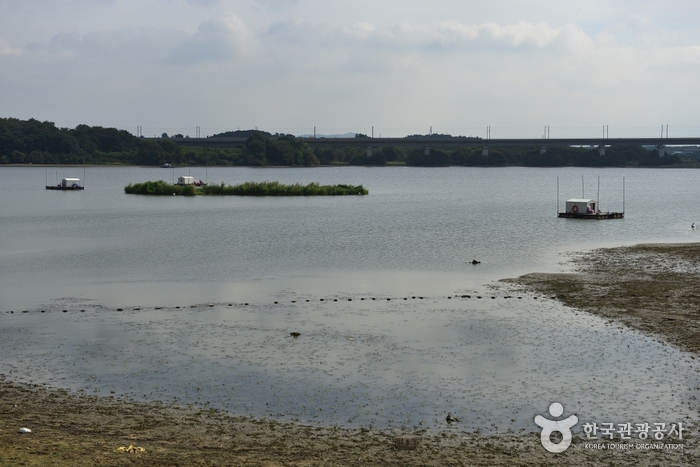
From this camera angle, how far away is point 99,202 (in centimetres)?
10144

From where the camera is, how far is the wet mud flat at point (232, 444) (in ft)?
48.2

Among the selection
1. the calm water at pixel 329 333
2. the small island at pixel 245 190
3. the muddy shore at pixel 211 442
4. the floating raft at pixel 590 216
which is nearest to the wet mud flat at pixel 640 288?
the calm water at pixel 329 333

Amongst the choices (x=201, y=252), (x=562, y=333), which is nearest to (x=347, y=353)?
(x=562, y=333)

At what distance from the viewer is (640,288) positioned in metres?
33.9

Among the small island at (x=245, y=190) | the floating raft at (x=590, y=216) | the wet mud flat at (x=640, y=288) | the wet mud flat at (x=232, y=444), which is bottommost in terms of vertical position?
the wet mud flat at (x=232, y=444)

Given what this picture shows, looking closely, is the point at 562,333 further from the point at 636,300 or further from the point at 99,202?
the point at 99,202

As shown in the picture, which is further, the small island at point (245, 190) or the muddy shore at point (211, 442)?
the small island at point (245, 190)

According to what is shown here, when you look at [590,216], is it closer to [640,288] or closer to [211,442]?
[640,288]

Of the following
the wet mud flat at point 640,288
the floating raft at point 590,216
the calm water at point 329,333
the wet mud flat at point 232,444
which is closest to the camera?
the wet mud flat at point 232,444

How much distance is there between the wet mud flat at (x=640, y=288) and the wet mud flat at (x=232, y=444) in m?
9.23

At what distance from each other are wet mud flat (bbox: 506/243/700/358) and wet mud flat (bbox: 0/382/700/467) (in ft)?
30.3

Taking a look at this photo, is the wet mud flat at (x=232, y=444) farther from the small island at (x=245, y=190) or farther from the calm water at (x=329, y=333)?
the small island at (x=245, y=190)

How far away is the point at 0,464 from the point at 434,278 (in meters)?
27.3

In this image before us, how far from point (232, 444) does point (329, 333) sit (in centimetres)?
1081
